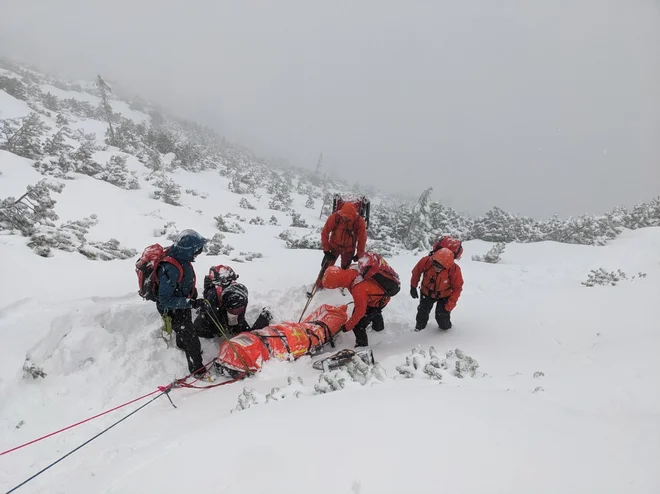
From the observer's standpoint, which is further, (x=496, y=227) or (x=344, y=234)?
(x=496, y=227)

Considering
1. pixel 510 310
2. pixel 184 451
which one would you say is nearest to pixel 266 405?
pixel 184 451

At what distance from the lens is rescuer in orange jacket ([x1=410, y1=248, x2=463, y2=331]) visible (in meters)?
5.62

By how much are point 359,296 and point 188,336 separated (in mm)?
2689

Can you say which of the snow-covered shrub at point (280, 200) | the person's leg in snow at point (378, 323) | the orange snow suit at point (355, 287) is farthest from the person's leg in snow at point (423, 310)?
the snow-covered shrub at point (280, 200)

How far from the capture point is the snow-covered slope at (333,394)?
184 cm

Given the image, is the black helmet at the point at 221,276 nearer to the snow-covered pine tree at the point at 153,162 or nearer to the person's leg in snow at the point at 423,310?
the person's leg in snow at the point at 423,310

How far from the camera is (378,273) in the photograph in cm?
547

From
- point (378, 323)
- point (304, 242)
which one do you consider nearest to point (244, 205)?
point (304, 242)

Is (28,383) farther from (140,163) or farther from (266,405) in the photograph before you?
(140,163)

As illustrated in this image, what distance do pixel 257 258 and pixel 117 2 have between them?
109419 millimetres

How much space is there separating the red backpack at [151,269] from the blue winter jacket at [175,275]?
0.05m

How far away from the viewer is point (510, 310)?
694 centimetres

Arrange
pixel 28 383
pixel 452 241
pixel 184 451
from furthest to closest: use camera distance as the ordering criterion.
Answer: pixel 452 241, pixel 28 383, pixel 184 451

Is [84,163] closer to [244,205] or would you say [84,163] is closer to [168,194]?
[168,194]
